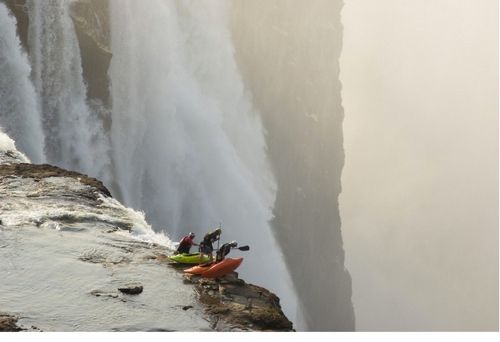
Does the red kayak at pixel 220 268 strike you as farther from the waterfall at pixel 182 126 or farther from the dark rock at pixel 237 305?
the waterfall at pixel 182 126

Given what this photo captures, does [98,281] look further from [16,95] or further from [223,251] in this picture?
[16,95]

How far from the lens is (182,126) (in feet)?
121

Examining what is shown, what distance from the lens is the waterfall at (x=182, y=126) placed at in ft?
115

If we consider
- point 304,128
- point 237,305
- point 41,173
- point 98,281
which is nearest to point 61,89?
point 41,173

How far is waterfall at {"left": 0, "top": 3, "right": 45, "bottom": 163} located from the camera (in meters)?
28.2

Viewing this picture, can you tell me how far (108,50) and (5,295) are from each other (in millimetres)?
25362

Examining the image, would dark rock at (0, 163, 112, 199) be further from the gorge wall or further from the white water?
the gorge wall

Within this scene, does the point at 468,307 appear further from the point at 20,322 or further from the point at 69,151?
the point at 20,322

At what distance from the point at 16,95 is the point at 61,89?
293cm

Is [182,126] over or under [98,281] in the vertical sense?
over

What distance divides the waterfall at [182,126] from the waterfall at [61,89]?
2.25 metres

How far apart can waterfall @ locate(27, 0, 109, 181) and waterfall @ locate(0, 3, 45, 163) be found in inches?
47.0

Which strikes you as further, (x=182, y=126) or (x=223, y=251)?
(x=182, y=126)

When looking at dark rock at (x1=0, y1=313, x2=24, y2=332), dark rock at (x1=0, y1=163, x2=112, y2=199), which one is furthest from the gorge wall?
dark rock at (x1=0, y1=313, x2=24, y2=332)
